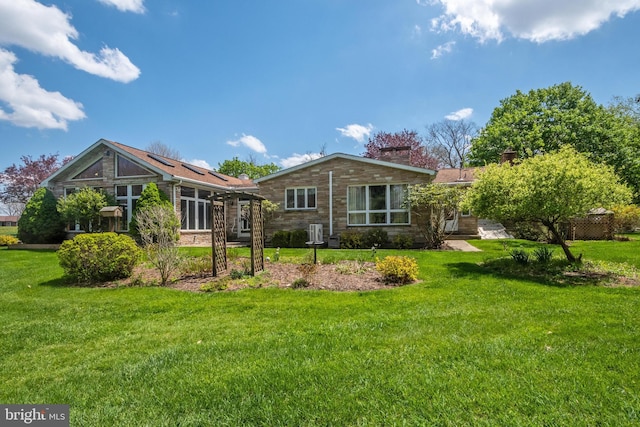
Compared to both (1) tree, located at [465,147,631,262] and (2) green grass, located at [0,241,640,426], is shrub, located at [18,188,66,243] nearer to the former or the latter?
(2) green grass, located at [0,241,640,426]

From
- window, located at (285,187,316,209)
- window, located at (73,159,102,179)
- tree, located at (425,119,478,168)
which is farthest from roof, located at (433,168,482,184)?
window, located at (73,159,102,179)

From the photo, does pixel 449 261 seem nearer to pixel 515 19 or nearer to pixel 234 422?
pixel 234 422

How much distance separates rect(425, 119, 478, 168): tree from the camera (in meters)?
32.5

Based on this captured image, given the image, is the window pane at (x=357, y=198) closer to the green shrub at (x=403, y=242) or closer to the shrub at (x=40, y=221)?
the green shrub at (x=403, y=242)

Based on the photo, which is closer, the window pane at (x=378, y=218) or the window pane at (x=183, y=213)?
the window pane at (x=378, y=218)

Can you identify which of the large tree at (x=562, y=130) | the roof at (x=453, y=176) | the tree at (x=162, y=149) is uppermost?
the tree at (x=162, y=149)

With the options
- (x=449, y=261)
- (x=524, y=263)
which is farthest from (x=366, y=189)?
(x=524, y=263)

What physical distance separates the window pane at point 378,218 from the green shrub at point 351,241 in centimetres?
110

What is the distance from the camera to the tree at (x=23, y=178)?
29.3 meters

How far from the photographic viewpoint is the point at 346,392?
2.40m

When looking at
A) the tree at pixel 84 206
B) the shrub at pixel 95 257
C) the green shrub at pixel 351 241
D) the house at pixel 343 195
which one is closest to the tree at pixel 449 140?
the house at pixel 343 195

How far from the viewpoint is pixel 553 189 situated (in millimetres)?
6844

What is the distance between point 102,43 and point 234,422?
14.5 meters

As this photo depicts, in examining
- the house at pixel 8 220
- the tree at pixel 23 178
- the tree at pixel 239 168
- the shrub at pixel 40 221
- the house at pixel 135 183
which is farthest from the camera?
the house at pixel 8 220
